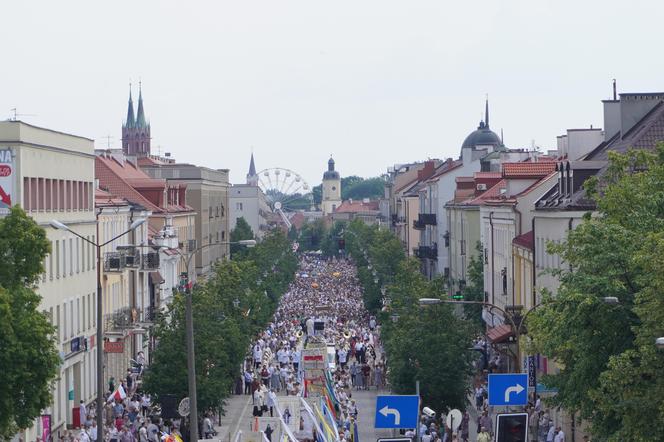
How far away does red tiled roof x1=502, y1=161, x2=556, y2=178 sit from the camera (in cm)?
6544

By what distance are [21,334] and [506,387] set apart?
11.1 meters

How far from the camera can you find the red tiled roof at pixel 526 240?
57528 millimetres

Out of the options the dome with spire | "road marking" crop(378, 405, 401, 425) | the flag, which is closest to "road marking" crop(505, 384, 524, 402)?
"road marking" crop(378, 405, 401, 425)

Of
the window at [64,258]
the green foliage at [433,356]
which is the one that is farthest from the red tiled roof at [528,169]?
the window at [64,258]

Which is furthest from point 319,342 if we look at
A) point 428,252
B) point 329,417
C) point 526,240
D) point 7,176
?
point 428,252

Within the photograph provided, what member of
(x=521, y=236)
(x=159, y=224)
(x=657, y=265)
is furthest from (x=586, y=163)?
(x=159, y=224)

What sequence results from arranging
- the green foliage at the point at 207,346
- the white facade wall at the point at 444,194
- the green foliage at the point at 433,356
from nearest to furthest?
the green foliage at the point at 433,356 < the green foliage at the point at 207,346 < the white facade wall at the point at 444,194

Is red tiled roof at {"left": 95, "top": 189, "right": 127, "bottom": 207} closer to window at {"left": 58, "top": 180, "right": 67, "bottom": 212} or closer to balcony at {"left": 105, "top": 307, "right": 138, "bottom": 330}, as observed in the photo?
balcony at {"left": 105, "top": 307, "right": 138, "bottom": 330}

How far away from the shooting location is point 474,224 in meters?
91.6

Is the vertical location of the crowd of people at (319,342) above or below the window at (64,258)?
below

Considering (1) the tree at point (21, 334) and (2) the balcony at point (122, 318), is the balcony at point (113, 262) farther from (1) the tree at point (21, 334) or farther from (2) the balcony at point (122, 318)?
(1) the tree at point (21, 334)

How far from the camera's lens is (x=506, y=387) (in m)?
36.5

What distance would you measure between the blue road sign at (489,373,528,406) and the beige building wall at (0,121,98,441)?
627 inches

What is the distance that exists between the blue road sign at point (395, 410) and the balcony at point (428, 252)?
80841 mm
